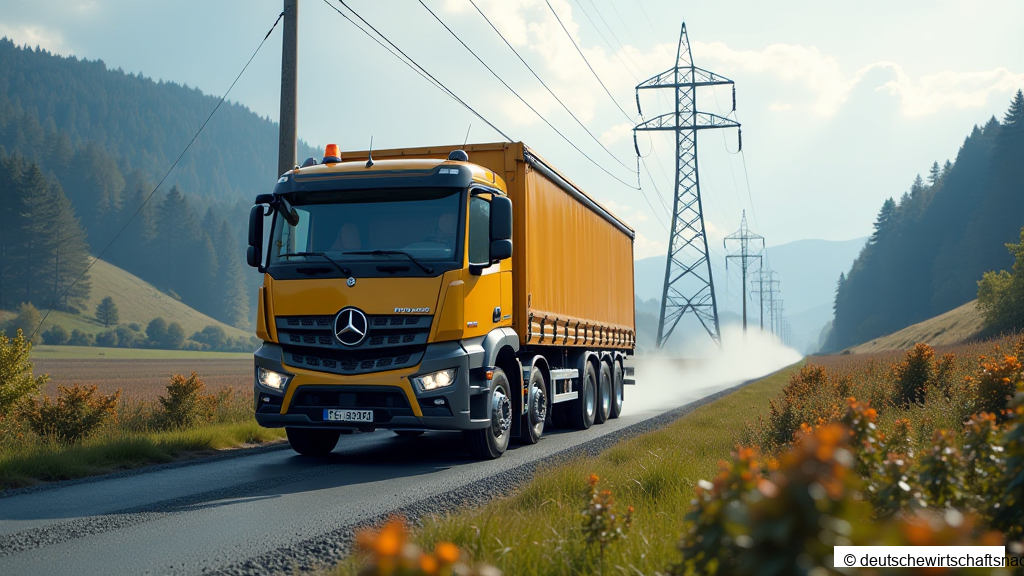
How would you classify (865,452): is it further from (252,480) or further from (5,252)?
(5,252)

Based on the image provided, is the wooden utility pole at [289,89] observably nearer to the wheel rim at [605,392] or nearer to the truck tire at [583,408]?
the truck tire at [583,408]

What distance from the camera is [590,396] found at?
15.7 metres

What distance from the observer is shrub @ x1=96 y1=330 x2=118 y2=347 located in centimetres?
9975

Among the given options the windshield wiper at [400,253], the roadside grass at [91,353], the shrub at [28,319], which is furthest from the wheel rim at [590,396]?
the shrub at [28,319]

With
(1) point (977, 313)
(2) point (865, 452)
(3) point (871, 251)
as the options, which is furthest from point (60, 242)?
(3) point (871, 251)

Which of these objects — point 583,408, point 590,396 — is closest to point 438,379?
point 583,408

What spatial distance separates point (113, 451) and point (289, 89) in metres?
6.92

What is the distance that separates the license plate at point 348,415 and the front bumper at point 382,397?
0.14ft

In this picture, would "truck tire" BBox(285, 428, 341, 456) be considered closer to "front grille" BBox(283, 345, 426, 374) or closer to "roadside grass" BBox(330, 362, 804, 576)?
"front grille" BBox(283, 345, 426, 374)

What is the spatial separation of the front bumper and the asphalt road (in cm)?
57

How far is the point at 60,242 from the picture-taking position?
3819 inches

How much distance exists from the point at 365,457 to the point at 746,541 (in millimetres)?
10011

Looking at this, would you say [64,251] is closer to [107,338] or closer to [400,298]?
[107,338]

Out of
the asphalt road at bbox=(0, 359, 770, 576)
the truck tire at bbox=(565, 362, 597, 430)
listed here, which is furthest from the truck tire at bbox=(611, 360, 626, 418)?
the asphalt road at bbox=(0, 359, 770, 576)
